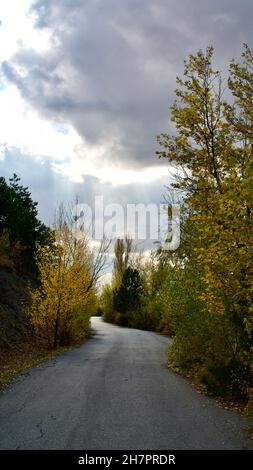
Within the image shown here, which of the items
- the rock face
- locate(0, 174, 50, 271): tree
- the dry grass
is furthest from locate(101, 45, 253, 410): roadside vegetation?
locate(0, 174, 50, 271): tree

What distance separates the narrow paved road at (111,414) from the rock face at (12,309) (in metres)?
7.50

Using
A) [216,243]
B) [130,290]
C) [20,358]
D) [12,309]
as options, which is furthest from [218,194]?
[130,290]

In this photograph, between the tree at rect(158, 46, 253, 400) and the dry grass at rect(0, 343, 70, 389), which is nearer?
the tree at rect(158, 46, 253, 400)

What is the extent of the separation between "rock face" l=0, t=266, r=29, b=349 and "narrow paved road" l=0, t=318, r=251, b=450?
24.6 feet

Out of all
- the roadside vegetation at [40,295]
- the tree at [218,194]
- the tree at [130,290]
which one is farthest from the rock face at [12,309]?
the tree at [130,290]

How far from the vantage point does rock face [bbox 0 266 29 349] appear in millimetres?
21047

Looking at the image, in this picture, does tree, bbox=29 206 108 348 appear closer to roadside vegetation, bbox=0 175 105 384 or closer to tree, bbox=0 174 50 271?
roadside vegetation, bbox=0 175 105 384

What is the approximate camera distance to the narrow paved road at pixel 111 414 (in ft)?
22.6

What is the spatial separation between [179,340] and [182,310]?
107 cm

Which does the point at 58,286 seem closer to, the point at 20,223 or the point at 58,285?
the point at 58,285

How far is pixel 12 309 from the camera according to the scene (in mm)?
24641

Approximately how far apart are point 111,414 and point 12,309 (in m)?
17.2

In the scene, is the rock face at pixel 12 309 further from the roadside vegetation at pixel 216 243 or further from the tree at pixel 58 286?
the roadside vegetation at pixel 216 243

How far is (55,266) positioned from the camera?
20.5 meters
